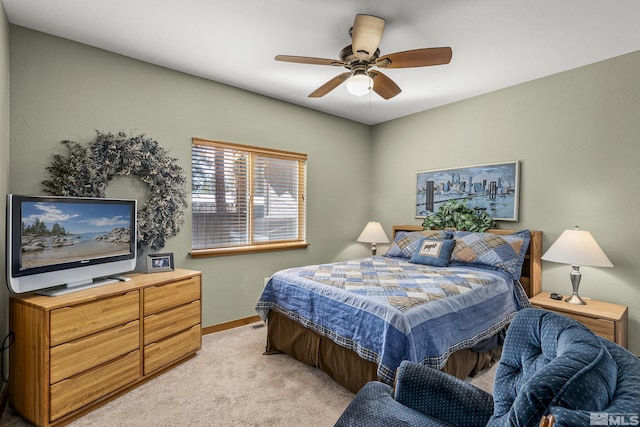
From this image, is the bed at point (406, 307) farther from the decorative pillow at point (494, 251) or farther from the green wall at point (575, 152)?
the green wall at point (575, 152)

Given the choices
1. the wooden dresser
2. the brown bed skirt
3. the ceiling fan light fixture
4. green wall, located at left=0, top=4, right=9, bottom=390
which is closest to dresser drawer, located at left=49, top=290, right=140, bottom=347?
the wooden dresser

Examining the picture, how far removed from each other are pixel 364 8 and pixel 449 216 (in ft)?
8.76

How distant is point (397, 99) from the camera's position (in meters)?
3.92

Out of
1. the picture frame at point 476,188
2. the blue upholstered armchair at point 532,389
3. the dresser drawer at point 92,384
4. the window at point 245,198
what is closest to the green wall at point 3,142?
the dresser drawer at point 92,384

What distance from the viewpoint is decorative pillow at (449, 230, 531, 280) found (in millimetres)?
3088

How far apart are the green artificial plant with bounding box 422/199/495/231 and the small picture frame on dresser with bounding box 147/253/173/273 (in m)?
3.07

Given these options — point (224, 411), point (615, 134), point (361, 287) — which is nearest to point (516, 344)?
point (361, 287)

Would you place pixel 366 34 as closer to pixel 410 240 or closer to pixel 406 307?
pixel 406 307

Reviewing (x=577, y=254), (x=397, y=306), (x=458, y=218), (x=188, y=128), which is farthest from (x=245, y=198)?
(x=577, y=254)

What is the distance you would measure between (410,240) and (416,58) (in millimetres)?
2217

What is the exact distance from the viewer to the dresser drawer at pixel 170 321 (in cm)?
241

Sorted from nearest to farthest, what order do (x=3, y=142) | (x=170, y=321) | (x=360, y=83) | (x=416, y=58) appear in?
(x=3, y=142) → (x=416, y=58) → (x=360, y=83) → (x=170, y=321)

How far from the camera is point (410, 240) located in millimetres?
3873

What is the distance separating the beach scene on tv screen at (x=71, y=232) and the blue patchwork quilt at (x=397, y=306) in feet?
4.31
